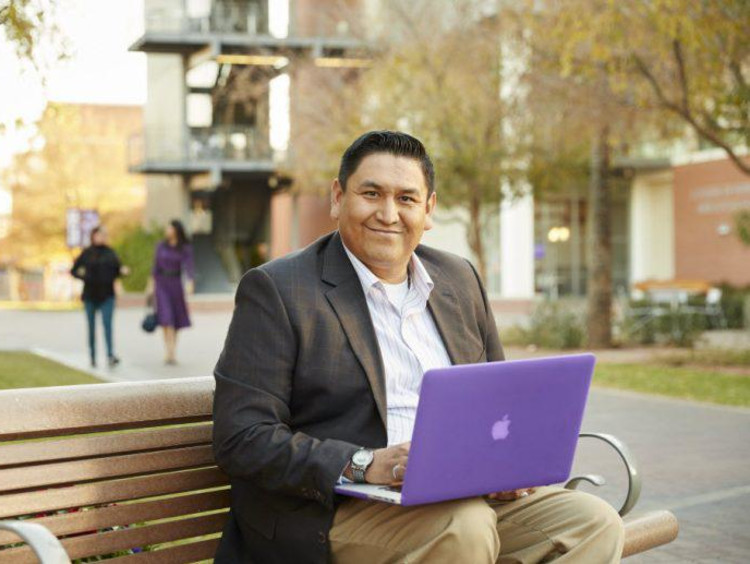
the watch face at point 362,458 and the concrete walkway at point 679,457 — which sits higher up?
the watch face at point 362,458

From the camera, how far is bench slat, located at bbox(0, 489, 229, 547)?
3.30 metres

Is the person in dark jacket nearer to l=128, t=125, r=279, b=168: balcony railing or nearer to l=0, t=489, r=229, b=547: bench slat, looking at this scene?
l=0, t=489, r=229, b=547: bench slat

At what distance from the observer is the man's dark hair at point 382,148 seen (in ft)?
11.7

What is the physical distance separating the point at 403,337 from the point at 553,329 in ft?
57.0

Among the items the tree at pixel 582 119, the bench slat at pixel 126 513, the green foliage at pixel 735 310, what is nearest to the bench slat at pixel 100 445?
the bench slat at pixel 126 513

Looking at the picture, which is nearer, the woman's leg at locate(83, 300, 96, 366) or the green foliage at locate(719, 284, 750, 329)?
Result: the woman's leg at locate(83, 300, 96, 366)

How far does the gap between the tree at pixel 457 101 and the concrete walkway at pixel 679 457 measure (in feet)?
17.5

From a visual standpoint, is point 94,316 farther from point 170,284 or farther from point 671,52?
point 671,52

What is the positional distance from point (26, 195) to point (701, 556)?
170 ft

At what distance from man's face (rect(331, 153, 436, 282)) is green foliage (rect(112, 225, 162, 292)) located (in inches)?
1513

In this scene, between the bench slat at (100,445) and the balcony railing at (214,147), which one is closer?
the bench slat at (100,445)

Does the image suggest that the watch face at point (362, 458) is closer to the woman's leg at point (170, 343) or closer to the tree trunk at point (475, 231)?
the woman's leg at point (170, 343)

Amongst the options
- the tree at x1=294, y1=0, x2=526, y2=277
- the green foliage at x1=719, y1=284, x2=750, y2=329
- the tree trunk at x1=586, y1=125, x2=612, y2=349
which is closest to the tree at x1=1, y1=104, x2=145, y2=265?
the tree at x1=294, y1=0, x2=526, y2=277

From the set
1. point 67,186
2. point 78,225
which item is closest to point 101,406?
point 78,225
